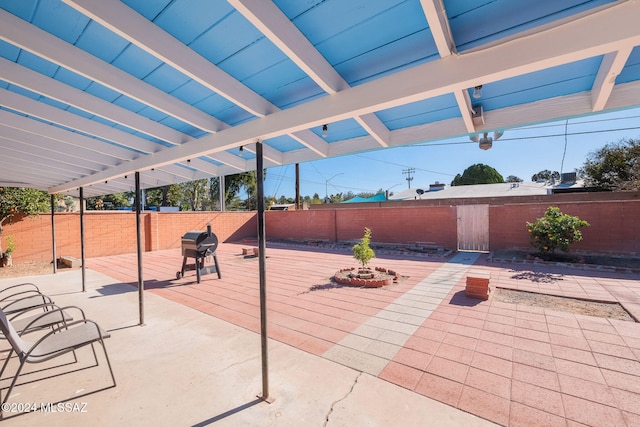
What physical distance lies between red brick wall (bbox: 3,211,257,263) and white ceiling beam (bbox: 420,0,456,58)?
11997mm

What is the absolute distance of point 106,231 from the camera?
34.5 feet

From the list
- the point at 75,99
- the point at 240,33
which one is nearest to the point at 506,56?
the point at 240,33

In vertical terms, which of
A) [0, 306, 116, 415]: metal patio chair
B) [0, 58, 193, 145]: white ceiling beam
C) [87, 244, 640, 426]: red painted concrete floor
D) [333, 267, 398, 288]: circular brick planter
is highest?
[0, 58, 193, 145]: white ceiling beam

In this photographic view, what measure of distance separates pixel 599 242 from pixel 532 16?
10.3m

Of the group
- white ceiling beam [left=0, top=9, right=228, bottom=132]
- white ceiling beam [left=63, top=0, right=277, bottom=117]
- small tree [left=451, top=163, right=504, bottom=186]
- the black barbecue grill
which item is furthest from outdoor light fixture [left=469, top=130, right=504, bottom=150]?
small tree [left=451, top=163, right=504, bottom=186]

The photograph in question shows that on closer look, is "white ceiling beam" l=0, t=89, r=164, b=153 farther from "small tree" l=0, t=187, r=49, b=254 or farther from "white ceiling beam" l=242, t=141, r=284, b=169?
"small tree" l=0, t=187, r=49, b=254

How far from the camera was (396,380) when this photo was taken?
2.62 m

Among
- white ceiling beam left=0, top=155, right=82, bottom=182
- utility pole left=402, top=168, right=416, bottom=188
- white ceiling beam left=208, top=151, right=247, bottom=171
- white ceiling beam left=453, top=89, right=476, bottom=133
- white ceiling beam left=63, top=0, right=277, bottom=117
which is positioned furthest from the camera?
utility pole left=402, top=168, right=416, bottom=188

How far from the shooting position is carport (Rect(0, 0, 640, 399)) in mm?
1400

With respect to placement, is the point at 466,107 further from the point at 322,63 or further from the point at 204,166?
the point at 204,166

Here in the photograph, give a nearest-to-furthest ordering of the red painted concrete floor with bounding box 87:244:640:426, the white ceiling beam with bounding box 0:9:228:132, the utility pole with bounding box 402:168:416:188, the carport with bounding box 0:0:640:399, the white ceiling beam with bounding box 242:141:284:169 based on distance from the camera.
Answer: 1. the carport with bounding box 0:0:640:399
2. the white ceiling beam with bounding box 0:9:228:132
3. the red painted concrete floor with bounding box 87:244:640:426
4. the white ceiling beam with bounding box 242:141:284:169
5. the utility pole with bounding box 402:168:416:188

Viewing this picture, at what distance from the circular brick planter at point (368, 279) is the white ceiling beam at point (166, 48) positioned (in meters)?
4.54

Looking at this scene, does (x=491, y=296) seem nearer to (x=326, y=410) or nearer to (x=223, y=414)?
(x=326, y=410)

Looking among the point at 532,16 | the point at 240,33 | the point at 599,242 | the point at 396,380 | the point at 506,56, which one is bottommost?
the point at 396,380
